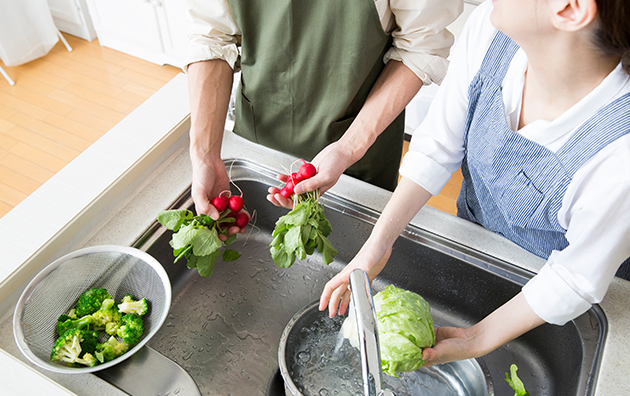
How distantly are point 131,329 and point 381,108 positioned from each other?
791 mm

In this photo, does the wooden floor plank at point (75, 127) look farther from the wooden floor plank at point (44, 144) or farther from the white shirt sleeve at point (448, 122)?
the white shirt sleeve at point (448, 122)

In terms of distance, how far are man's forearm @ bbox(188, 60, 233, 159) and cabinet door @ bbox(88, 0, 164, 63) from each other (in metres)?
2.20

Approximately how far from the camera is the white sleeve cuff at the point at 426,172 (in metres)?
1.06

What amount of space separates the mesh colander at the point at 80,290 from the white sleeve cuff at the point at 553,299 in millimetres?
730

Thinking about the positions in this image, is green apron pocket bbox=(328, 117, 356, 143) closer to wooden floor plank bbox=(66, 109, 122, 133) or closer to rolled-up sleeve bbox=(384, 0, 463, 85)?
rolled-up sleeve bbox=(384, 0, 463, 85)

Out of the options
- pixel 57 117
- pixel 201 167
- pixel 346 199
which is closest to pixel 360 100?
pixel 346 199

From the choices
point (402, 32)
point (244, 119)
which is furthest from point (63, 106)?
Result: point (402, 32)

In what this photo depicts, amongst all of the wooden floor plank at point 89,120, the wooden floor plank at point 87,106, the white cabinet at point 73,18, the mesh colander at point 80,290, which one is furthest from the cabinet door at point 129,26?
the mesh colander at point 80,290

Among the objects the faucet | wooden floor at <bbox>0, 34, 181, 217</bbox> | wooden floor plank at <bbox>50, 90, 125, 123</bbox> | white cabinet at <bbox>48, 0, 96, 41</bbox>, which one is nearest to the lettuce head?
the faucet

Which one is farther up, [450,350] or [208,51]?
[208,51]

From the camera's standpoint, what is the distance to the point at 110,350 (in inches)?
34.9

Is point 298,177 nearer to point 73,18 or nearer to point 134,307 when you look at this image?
point 134,307

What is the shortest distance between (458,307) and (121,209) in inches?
34.7

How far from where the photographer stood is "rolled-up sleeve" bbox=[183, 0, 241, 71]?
46.3 inches
